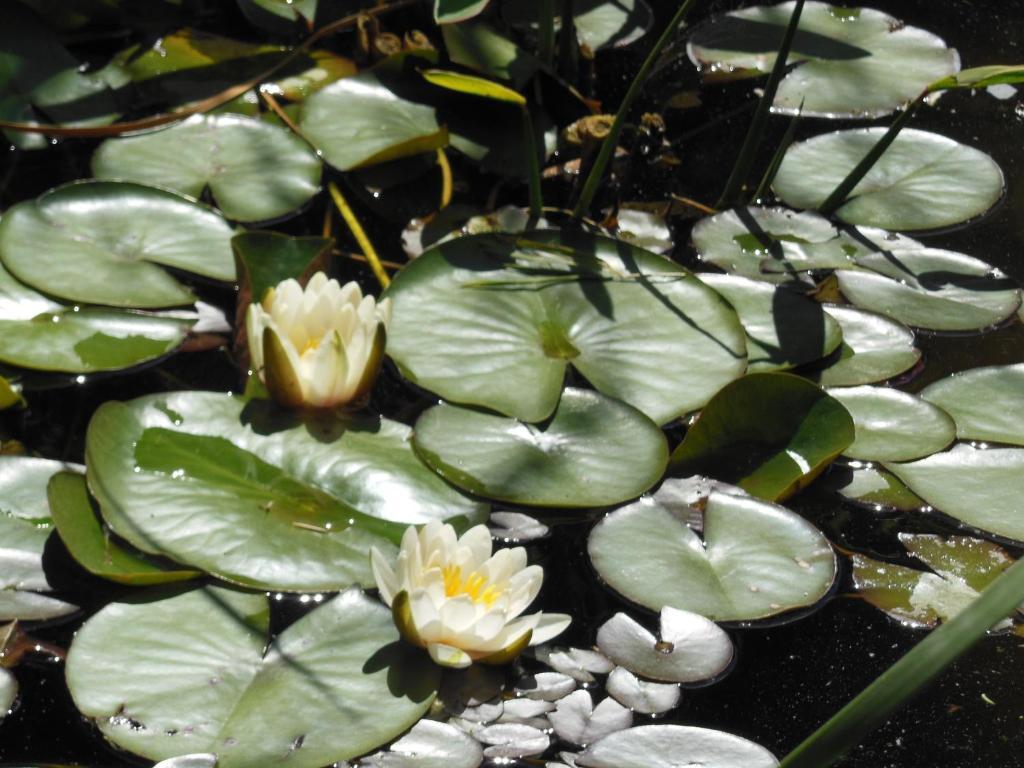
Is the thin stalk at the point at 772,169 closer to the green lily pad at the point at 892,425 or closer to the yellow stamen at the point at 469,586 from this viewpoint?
the green lily pad at the point at 892,425

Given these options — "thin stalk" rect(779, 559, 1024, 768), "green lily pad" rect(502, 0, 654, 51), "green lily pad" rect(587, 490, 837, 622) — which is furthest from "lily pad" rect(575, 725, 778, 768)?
"green lily pad" rect(502, 0, 654, 51)

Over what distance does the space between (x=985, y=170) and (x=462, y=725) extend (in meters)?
2.05

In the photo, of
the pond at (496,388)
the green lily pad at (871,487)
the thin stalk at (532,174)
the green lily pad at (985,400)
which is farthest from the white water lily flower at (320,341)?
the green lily pad at (985,400)

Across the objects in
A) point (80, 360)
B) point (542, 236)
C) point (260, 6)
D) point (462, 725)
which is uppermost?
point (260, 6)

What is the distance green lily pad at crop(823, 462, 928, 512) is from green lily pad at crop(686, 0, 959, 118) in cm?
126

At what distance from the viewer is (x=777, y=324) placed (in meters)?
2.33

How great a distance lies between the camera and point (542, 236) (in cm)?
246

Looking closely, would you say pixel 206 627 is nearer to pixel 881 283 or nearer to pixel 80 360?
pixel 80 360

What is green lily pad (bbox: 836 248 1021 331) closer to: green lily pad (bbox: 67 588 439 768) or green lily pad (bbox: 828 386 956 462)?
green lily pad (bbox: 828 386 956 462)

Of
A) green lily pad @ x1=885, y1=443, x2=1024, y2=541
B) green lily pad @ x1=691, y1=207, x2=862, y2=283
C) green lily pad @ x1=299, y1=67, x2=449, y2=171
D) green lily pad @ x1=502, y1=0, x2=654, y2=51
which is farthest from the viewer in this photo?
green lily pad @ x1=502, y1=0, x2=654, y2=51

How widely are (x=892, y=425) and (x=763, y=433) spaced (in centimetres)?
28

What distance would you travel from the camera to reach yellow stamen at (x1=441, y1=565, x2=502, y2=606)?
5.51 ft

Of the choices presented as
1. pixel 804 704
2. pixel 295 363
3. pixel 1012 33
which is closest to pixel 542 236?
pixel 295 363

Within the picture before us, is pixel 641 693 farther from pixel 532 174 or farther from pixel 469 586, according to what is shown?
pixel 532 174
